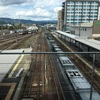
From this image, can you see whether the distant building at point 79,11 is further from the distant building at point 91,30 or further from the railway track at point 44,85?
the railway track at point 44,85

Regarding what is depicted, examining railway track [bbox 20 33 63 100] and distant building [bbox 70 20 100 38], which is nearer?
railway track [bbox 20 33 63 100]

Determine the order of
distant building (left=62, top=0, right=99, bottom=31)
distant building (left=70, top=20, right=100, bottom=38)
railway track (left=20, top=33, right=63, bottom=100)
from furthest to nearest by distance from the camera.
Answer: distant building (left=62, top=0, right=99, bottom=31) < distant building (left=70, top=20, right=100, bottom=38) < railway track (left=20, top=33, right=63, bottom=100)

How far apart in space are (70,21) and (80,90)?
396ft

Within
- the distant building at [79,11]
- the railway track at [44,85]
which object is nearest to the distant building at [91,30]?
the railway track at [44,85]

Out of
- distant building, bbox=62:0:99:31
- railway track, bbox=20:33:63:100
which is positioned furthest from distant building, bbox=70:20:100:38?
distant building, bbox=62:0:99:31

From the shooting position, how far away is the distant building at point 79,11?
12631 cm

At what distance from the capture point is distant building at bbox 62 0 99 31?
414 feet

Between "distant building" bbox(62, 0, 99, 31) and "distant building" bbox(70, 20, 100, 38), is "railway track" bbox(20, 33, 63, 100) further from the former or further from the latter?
"distant building" bbox(62, 0, 99, 31)

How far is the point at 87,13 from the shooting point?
434 ft

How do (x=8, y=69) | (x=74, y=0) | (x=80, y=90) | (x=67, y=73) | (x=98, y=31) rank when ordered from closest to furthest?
(x=80, y=90) → (x=8, y=69) → (x=67, y=73) → (x=98, y=31) → (x=74, y=0)

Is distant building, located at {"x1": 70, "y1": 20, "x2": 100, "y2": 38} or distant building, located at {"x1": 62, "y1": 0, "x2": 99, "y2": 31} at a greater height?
distant building, located at {"x1": 62, "y1": 0, "x2": 99, "y2": 31}

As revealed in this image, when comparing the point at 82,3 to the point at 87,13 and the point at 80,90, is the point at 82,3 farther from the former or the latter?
the point at 80,90

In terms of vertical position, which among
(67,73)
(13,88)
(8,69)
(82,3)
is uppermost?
(82,3)

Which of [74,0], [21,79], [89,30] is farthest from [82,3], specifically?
[21,79]
